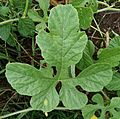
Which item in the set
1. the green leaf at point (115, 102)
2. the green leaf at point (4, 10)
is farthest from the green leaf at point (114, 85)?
the green leaf at point (4, 10)

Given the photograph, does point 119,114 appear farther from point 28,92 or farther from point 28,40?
point 28,40

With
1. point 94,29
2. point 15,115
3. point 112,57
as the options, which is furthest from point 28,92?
point 94,29

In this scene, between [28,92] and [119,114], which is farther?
[119,114]

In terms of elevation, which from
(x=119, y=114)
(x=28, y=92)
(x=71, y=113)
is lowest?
(x=71, y=113)

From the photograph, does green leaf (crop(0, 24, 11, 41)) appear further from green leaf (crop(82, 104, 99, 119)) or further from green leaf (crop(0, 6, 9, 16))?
green leaf (crop(82, 104, 99, 119))

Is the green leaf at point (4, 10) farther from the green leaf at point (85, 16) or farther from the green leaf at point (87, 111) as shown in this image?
the green leaf at point (87, 111)

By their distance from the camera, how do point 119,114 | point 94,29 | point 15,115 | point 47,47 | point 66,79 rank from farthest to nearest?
point 94,29
point 15,115
point 119,114
point 66,79
point 47,47

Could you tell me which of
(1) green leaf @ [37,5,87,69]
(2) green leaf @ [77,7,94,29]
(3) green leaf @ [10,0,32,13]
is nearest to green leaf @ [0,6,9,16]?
(3) green leaf @ [10,0,32,13]
